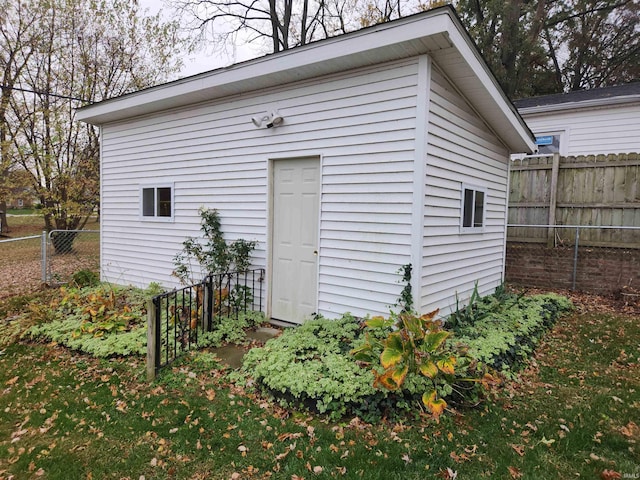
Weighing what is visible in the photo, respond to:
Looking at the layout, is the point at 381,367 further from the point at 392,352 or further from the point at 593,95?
the point at 593,95

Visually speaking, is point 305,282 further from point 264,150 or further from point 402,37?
point 402,37

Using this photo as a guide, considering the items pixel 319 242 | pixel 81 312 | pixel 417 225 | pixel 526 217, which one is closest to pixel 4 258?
pixel 81 312

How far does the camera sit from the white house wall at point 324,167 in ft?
14.1

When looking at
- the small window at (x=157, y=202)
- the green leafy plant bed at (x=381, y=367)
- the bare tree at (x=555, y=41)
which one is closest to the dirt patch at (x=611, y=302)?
the green leafy plant bed at (x=381, y=367)

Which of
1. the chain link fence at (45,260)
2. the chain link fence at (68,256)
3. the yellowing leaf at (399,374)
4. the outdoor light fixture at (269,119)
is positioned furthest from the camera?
the chain link fence at (68,256)

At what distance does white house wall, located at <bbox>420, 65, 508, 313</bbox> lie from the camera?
4367 mm

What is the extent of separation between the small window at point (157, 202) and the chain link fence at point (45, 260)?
5.31 feet

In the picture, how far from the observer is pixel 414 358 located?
321 cm

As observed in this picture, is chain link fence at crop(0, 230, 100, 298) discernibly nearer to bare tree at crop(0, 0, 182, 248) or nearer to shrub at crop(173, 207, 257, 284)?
bare tree at crop(0, 0, 182, 248)

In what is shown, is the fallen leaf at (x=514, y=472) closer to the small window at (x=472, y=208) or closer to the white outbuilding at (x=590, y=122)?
the small window at (x=472, y=208)

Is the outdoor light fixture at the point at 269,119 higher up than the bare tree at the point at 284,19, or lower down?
lower down

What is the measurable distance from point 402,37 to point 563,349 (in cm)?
416

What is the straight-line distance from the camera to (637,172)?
668 cm

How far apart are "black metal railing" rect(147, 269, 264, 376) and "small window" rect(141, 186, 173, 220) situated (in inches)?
70.1
